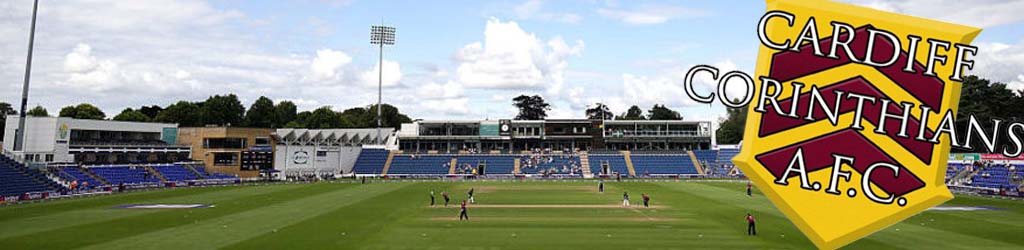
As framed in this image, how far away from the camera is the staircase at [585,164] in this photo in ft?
286

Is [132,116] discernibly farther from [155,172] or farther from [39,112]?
[155,172]

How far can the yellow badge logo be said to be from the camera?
41.7 ft

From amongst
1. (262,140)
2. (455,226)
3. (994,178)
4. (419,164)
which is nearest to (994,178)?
(994,178)

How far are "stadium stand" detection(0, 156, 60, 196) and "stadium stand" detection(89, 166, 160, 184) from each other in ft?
28.8

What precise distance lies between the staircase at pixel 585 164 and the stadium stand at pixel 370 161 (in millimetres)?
29189

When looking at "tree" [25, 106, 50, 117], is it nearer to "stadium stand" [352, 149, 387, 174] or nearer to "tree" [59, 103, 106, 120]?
"tree" [59, 103, 106, 120]

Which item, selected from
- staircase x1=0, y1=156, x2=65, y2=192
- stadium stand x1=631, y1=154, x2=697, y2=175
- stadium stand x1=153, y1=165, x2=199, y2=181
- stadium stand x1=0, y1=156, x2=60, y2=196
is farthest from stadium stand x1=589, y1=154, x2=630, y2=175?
stadium stand x1=0, y1=156, x2=60, y2=196

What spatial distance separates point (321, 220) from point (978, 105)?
265ft

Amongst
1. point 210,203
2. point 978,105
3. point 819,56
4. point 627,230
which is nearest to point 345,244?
A: point 627,230

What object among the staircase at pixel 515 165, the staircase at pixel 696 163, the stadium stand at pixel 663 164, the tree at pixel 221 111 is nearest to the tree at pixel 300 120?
the tree at pixel 221 111

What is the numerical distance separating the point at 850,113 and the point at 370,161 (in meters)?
85.0

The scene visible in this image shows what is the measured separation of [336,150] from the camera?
86.9 m

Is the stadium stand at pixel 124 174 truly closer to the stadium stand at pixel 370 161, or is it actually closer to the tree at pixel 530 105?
the stadium stand at pixel 370 161

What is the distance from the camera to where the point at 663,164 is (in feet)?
298
